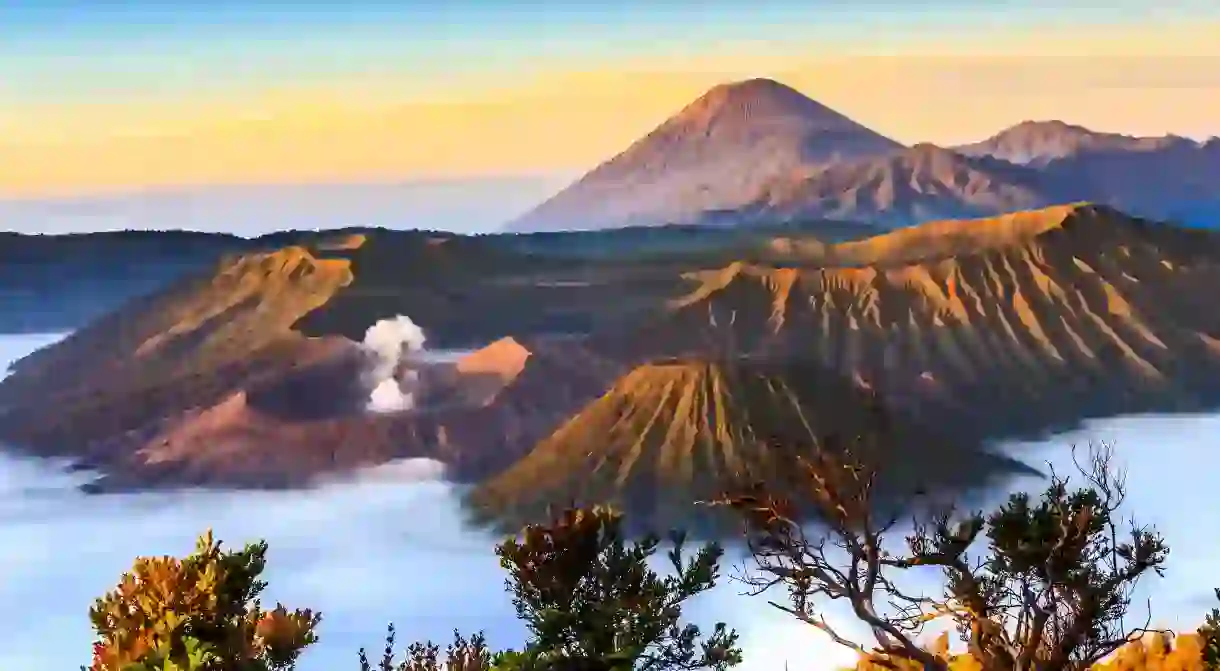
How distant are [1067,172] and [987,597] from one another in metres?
151

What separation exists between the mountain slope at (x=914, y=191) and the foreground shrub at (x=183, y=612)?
134m

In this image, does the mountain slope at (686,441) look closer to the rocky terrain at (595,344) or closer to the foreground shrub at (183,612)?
the rocky terrain at (595,344)

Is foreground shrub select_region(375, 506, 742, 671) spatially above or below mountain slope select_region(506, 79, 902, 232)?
below

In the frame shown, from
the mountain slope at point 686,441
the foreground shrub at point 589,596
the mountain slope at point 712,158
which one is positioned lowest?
the foreground shrub at point 589,596

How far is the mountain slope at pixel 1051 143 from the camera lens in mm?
→ 153625

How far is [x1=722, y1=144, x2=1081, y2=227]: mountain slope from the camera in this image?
468ft

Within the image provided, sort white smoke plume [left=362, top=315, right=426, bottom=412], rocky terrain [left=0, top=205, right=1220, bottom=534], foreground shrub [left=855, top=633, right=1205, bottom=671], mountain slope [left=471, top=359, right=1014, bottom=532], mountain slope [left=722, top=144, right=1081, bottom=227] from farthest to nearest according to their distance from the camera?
1. mountain slope [left=722, top=144, right=1081, bottom=227]
2. white smoke plume [left=362, top=315, right=426, bottom=412]
3. rocky terrain [left=0, top=205, right=1220, bottom=534]
4. mountain slope [left=471, top=359, right=1014, bottom=532]
5. foreground shrub [left=855, top=633, right=1205, bottom=671]

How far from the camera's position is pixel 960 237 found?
8869 cm

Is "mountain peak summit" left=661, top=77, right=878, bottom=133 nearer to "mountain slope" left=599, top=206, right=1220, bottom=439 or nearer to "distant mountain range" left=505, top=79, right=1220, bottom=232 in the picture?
"distant mountain range" left=505, top=79, right=1220, bottom=232

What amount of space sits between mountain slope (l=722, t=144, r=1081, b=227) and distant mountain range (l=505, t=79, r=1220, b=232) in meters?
0.10

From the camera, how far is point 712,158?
172750mm

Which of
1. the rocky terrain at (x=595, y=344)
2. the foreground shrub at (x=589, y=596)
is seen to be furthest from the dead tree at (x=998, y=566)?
the rocky terrain at (x=595, y=344)

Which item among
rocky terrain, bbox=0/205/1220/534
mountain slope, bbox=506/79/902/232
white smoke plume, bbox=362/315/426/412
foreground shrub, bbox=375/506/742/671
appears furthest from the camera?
mountain slope, bbox=506/79/902/232

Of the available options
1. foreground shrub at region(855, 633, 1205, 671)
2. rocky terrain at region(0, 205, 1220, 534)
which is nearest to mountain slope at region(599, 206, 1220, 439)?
rocky terrain at region(0, 205, 1220, 534)
